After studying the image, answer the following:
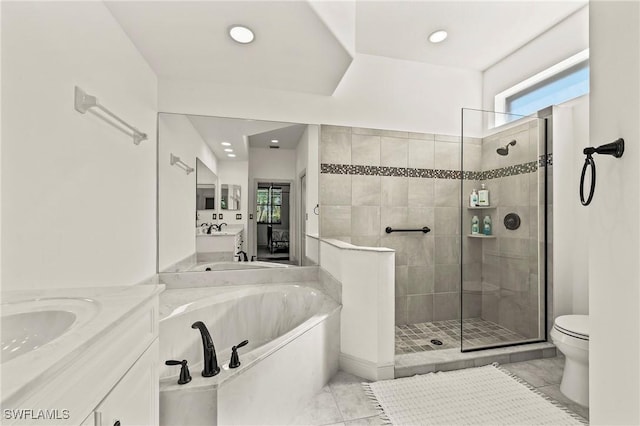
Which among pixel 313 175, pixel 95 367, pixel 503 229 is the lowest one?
pixel 95 367

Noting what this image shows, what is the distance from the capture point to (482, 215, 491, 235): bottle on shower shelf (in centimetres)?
261

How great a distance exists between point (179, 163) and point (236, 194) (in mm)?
529

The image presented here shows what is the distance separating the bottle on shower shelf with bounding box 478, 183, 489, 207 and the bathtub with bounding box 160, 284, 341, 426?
63.2 inches

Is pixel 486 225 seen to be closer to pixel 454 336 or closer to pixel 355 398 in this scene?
pixel 454 336

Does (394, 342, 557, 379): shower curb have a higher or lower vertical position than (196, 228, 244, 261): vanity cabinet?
lower

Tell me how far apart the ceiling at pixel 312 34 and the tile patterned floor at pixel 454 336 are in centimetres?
228

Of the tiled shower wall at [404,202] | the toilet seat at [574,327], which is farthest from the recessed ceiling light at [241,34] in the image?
the toilet seat at [574,327]

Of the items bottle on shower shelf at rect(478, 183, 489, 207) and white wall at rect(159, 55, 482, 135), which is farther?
bottle on shower shelf at rect(478, 183, 489, 207)

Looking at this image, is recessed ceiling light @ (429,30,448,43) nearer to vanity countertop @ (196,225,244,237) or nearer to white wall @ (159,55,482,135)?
white wall @ (159,55,482,135)

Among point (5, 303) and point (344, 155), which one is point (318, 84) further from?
point (5, 303)

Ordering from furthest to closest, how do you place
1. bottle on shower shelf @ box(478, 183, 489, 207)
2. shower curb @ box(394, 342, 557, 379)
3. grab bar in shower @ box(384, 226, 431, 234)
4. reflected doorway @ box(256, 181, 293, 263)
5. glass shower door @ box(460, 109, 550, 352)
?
grab bar in shower @ box(384, 226, 431, 234) < reflected doorway @ box(256, 181, 293, 263) < bottle on shower shelf @ box(478, 183, 489, 207) < glass shower door @ box(460, 109, 550, 352) < shower curb @ box(394, 342, 557, 379)

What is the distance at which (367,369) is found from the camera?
76.4 inches

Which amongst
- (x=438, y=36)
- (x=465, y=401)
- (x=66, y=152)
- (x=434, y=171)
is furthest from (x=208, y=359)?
(x=438, y=36)

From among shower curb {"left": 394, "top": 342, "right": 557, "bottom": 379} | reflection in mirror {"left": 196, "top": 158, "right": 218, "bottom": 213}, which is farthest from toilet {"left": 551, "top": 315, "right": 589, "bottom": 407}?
reflection in mirror {"left": 196, "top": 158, "right": 218, "bottom": 213}
